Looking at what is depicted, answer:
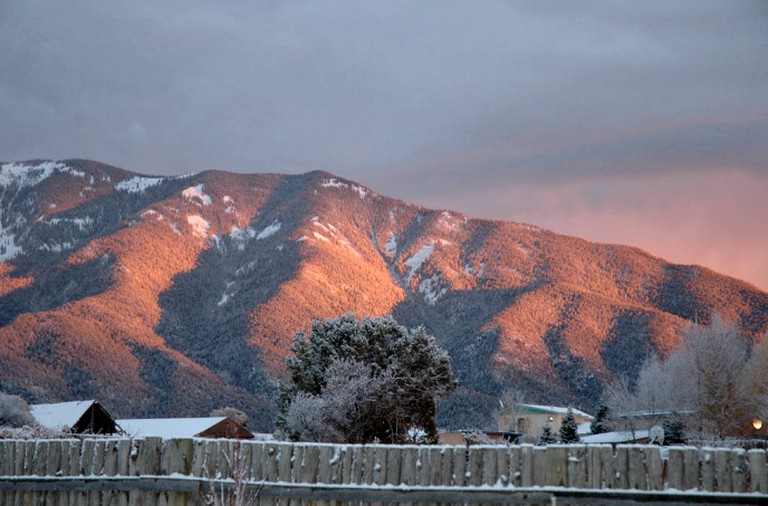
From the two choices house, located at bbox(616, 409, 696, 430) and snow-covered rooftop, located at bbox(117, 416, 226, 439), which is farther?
house, located at bbox(616, 409, 696, 430)

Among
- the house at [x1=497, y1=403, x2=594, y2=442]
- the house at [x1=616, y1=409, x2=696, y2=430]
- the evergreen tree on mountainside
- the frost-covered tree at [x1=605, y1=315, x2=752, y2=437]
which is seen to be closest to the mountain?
the house at [x1=497, y1=403, x2=594, y2=442]

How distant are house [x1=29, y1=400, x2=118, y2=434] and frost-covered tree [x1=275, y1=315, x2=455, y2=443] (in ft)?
34.8

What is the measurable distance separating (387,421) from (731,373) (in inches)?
902

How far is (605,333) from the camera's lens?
152875 mm

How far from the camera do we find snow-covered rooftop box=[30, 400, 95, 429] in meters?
47.8

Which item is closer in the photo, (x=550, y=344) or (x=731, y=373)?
(x=731, y=373)

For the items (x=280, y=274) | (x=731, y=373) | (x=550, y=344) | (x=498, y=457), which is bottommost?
(x=498, y=457)

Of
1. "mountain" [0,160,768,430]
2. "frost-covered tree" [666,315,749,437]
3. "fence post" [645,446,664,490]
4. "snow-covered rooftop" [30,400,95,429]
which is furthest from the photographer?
"mountain" [0,160,768,430]

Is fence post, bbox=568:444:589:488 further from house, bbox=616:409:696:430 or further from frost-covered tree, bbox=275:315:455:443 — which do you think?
house, bbox=616:409:696:430

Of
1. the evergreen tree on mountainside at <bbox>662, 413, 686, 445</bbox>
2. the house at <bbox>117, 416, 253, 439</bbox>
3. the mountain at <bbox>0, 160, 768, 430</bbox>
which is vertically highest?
the mountain at <bbox>0, 160, 768, 430</bbox>

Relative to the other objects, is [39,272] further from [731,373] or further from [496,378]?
[731,373]

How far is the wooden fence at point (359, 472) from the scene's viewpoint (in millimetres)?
9797

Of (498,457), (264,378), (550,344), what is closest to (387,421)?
(498,457)

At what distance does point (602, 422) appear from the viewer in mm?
72125
